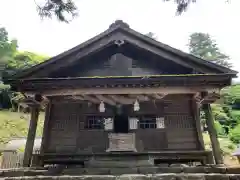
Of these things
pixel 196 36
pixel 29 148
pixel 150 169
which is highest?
pixel 196 36

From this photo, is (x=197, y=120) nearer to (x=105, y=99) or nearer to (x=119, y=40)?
(x=105, y=99)

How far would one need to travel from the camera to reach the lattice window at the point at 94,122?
36.4 feet

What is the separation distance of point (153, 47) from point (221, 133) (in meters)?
22.0

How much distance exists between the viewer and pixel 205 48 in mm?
50531

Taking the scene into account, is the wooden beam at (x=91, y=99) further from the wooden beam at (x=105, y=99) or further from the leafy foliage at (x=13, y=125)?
the leafy foliage at (x=13, y=125)

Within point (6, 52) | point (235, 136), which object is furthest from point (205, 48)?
point (6, 52)

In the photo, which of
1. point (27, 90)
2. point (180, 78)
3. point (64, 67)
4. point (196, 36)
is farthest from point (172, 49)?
point (196, 36)

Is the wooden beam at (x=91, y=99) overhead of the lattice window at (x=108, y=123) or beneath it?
overhead

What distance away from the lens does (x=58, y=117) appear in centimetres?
1121

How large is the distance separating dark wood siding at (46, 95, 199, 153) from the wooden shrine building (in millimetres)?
45

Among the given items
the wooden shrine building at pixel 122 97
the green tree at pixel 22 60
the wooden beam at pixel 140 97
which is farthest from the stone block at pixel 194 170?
the green tree at pixel 22 60

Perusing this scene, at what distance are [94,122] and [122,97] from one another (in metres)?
1.93

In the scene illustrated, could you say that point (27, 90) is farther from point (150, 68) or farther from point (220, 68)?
point (220, 68)

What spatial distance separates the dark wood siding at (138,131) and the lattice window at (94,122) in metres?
0.18
